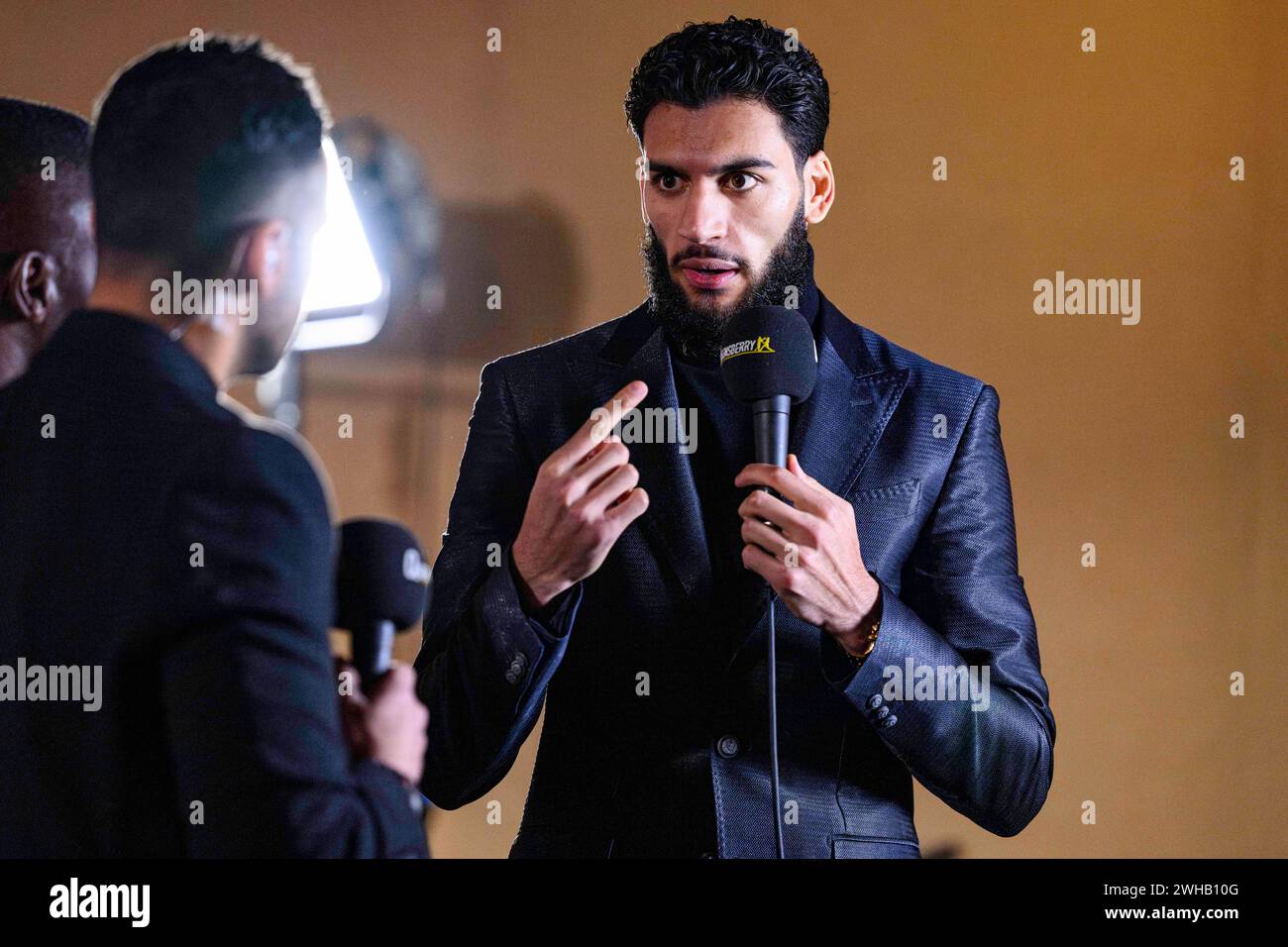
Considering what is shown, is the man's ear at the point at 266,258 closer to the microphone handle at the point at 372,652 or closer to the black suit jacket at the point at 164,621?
the black suit jacket at the point at 164,621

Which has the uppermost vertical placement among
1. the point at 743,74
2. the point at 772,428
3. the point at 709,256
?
the point at 743,74

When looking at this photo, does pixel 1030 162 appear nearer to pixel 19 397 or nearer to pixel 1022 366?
pixel 1022 366

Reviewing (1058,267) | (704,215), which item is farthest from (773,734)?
(1058,267)

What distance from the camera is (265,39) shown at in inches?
74.7

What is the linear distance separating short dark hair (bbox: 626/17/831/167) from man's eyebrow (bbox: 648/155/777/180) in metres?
0.06

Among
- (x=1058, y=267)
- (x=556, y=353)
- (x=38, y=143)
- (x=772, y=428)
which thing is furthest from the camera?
(x=1058, y=267)

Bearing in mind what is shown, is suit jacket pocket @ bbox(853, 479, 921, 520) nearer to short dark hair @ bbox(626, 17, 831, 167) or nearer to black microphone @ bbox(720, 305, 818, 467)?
black microphone @ bbox(720, 305, 818, 467)

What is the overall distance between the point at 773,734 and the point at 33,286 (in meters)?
1.08

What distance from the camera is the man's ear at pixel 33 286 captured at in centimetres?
159

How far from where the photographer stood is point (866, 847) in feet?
5.53

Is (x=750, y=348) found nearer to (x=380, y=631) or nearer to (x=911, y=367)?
(x=911, y=367)

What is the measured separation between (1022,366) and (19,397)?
4.81 ft

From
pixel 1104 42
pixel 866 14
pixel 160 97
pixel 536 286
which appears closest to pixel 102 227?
pixel 160 97

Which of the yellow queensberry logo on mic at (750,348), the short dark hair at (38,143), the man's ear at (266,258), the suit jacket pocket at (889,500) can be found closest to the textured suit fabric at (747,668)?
the suit jacket pocket at (889,500)
